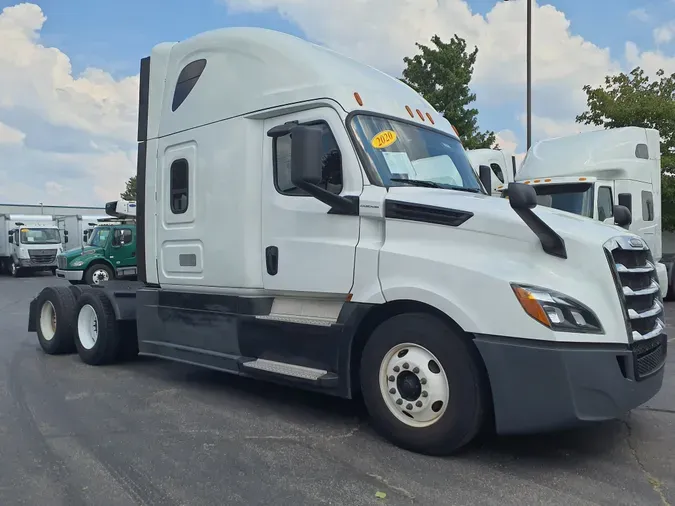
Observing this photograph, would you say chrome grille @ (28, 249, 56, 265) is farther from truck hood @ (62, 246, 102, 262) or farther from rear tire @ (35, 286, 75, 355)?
rear tire @ (35, 286, 75, 355)

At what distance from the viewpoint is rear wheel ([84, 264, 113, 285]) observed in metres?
18.7

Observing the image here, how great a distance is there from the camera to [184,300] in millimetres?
6137

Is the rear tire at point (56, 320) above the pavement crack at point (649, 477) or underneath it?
above

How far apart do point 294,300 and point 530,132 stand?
13.6 meters

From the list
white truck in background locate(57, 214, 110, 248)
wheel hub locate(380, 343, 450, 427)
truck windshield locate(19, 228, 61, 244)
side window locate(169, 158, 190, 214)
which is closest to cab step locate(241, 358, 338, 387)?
wheel hub locate(380, 343, 450, 427)

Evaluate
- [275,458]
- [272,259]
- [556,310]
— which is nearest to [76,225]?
[272,259]

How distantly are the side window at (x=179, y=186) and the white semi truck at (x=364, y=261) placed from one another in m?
0.02

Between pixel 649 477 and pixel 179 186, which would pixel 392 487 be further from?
pixel 179 186

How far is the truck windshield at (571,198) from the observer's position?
34.4ft

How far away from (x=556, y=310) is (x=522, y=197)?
0.72 meters

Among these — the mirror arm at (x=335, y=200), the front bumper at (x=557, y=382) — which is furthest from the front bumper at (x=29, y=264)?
the front bumper at (x=557, y=382)

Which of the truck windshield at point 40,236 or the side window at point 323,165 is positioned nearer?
the side window at point 323,165

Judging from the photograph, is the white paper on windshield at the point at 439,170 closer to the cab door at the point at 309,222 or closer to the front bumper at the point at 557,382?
the cab door at the point at 309,222

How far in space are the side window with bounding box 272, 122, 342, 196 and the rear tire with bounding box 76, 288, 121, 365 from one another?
3185 millimetres
